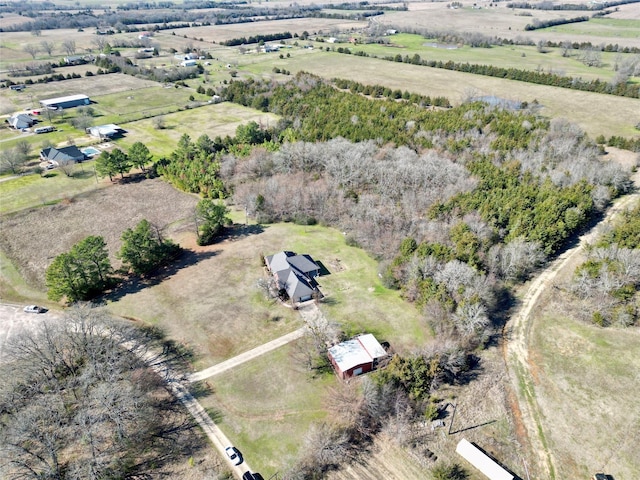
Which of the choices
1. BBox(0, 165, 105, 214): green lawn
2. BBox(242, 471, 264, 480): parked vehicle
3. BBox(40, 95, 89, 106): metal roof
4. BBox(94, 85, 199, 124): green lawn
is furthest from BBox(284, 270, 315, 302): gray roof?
BBox(40, 95, 89, 106): metal roof

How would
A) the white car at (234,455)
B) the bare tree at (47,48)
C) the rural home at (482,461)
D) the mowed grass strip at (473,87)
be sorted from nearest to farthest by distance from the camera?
the rural home at (482,461) < the white car at (234,455) < the mowed grass strip at (473,87) < the bare tree at (47,48)

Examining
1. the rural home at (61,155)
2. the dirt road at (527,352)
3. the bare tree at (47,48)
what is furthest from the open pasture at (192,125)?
the bare tree at (47,48)

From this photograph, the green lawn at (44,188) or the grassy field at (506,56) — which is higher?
the grassy field at (506,56)

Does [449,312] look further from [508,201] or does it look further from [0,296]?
[0,296]

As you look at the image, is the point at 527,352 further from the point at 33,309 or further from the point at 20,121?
the point at 20,121

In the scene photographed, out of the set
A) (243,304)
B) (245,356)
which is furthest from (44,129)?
(245,356)

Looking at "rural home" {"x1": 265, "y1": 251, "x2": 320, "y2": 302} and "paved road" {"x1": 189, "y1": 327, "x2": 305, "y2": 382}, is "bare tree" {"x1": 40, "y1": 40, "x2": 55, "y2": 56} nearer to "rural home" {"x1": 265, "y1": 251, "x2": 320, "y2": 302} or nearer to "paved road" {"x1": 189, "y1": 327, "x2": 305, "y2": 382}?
"rural home" {"x1": 265, "y1": 251, "x2": 320, "y2": 302}

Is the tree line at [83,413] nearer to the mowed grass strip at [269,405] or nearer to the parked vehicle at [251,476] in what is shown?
the mowed grass strip at [269,405]

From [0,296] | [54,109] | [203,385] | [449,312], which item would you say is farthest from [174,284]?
[54,109]
